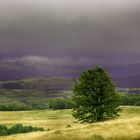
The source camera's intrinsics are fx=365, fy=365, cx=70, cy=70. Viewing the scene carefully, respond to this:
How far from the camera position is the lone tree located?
68.7 meters

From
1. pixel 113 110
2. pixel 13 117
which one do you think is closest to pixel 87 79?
pixel 113 110

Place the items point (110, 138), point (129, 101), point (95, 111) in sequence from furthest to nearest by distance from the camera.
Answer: point (129, 101) → point (95, 111) → point (110, 138)

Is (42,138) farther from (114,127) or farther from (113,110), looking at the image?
(113,110)

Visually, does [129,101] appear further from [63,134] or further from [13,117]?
[63,134]

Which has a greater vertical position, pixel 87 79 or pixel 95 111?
pixel 87 79

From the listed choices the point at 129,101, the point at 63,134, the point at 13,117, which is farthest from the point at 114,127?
the point at 129,101

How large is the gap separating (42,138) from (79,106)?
112ft

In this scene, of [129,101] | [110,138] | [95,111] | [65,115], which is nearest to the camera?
[110,138]

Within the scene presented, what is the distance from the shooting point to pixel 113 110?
69.9m

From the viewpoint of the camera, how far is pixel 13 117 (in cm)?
17238

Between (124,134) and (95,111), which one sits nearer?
(124,134)

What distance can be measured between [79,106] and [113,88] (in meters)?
7.53

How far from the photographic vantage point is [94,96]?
69438 mm

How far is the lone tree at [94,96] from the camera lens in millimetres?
68694
